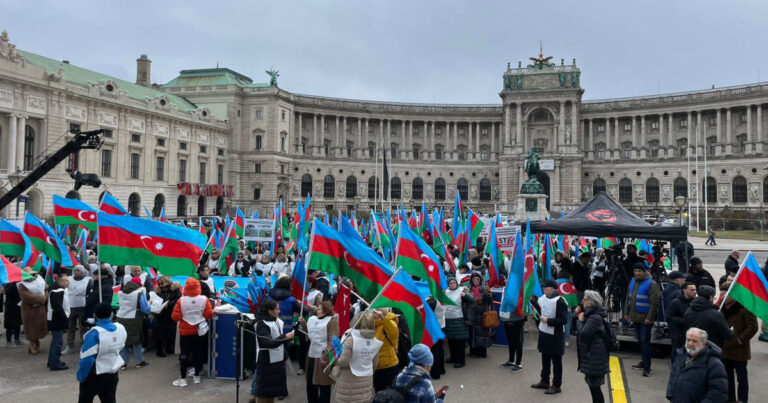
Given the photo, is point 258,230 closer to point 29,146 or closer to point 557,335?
point 557,335

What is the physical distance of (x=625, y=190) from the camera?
74.8 meters

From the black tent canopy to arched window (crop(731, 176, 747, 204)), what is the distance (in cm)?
6478

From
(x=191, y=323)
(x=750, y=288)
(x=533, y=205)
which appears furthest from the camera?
(x=533, y=205)

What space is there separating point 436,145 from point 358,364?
3011 inches

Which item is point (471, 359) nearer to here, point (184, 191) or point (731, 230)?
point (184, 191)

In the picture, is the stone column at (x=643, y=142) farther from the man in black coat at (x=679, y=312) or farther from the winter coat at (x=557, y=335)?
the winter coat at (x=557, y=335)

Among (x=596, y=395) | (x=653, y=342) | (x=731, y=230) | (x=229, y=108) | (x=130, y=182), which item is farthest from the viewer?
(x=229, y=108)

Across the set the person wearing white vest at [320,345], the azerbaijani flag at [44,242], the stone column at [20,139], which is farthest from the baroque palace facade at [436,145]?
the person wearing white vest at [320,345]

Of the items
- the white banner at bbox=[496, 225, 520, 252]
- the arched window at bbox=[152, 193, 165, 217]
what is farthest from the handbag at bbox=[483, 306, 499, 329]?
the arched window at bbox=[152, 193, 165, 217]

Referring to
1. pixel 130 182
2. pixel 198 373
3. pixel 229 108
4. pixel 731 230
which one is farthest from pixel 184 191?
pixel 731 230

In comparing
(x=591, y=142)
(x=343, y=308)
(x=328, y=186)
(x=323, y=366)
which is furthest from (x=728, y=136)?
(x=323, y=366)

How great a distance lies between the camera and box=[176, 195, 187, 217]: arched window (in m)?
59.6

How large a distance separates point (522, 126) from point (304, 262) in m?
70.5

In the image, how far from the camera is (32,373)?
10.4m
